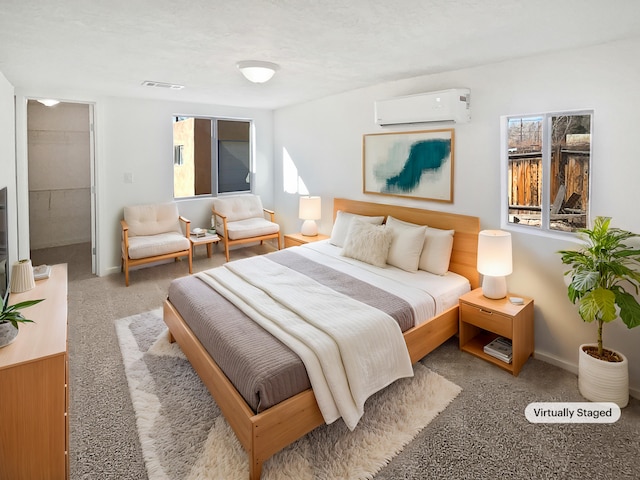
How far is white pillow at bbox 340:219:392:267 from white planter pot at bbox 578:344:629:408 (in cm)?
174

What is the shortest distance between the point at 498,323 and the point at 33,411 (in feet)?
9.51

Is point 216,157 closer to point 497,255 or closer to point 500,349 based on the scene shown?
point 497,255

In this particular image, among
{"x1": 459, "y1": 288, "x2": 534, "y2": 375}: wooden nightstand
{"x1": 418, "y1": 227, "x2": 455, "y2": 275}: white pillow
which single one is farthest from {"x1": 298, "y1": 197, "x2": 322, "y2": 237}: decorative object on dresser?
{"x1": 459, "y1": 288, "x2": 534, "y2": 375}: wooden nightstand

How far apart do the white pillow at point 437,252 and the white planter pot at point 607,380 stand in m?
1.26

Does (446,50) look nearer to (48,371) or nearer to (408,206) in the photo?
(408,206)

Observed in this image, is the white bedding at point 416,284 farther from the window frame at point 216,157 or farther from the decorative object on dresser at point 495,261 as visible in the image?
the window frame at point 216,157

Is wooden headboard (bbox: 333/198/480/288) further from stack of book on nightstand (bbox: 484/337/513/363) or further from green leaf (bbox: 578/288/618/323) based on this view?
green leaf (bbox: 578/288/618/323)

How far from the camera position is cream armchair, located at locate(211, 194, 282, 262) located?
18.4 feet

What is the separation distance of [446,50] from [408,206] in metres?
1.63

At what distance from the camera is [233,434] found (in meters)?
2.20

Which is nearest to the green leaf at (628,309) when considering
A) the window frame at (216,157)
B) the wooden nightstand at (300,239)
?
the wooden nightstand at (300,239)

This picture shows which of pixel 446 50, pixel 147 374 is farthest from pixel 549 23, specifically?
pixel 147 374

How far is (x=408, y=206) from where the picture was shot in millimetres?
4020

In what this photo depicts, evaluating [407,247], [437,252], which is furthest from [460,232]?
[407,247]
